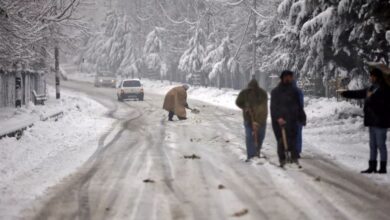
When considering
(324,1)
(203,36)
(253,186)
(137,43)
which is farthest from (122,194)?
(137,43)

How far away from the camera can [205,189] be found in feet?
26.8

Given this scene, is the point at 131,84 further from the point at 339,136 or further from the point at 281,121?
the point at 281,121

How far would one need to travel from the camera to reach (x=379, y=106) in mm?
9062

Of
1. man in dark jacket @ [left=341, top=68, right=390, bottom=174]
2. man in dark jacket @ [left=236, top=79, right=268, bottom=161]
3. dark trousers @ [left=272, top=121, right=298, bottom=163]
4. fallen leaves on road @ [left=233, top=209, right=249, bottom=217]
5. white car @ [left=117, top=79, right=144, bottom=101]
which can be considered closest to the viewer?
fallen leaves on road @ [left=233, top=209, right=249, bottom=217]

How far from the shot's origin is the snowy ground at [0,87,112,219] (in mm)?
7896

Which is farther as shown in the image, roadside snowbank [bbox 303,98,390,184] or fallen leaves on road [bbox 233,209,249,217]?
roadside snowbank [bbox 303,98,390,184]

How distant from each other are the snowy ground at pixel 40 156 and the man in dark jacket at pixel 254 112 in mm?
3865

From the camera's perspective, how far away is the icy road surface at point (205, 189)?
22.1 feet

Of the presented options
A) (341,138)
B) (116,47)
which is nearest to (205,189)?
(341,138)

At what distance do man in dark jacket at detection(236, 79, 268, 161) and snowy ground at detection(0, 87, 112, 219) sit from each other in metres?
3.87

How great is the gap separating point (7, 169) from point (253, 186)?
5.19 metres

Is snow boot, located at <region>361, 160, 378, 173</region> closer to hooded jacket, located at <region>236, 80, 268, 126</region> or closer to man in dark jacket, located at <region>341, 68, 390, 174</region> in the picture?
man in dark jacket, located at <region>341, 68, 390, 174</region>

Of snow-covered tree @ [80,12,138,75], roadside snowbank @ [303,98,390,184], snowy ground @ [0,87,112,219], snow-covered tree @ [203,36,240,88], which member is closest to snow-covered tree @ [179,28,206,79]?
snow-covered tree @ [203,36,240,88]

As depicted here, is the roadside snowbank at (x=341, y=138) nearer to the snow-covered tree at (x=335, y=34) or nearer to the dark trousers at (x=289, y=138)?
the dark trousers at (x=289, y=138)
